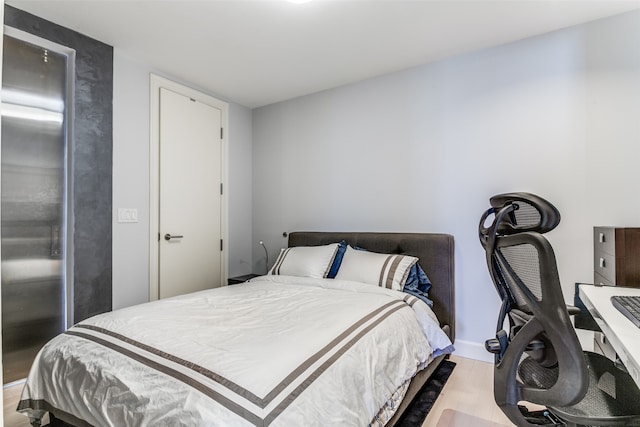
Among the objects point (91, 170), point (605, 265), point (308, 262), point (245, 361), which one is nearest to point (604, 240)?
point (605, 265)

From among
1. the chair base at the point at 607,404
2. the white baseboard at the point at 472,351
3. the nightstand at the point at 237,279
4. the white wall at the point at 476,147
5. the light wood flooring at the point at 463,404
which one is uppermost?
the white wall at the point at 476,147

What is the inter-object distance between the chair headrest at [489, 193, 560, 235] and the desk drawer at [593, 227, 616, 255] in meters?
1.05

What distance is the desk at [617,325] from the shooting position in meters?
0.99

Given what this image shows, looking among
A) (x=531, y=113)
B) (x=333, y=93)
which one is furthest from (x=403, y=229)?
(x=333, y=93)

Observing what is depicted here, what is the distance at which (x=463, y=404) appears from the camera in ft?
6.76

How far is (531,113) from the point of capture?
2461 millimetres

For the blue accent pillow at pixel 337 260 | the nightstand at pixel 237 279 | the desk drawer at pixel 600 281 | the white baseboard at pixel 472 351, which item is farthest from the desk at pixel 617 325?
the nightstand at pixel 237 279

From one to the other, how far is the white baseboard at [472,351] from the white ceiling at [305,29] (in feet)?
7.87

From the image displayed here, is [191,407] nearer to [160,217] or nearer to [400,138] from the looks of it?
[160,217]

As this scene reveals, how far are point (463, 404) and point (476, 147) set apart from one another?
1884 mm

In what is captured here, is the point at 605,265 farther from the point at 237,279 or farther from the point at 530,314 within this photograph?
the point at 237,279

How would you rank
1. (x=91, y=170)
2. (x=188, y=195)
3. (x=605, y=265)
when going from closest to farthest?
(x=605, y=265), (x=91, y=170), (x=188, y=195)

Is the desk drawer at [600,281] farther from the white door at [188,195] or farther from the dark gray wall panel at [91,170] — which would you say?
the dark gray wall panel at [91,170]

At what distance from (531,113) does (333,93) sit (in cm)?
181
